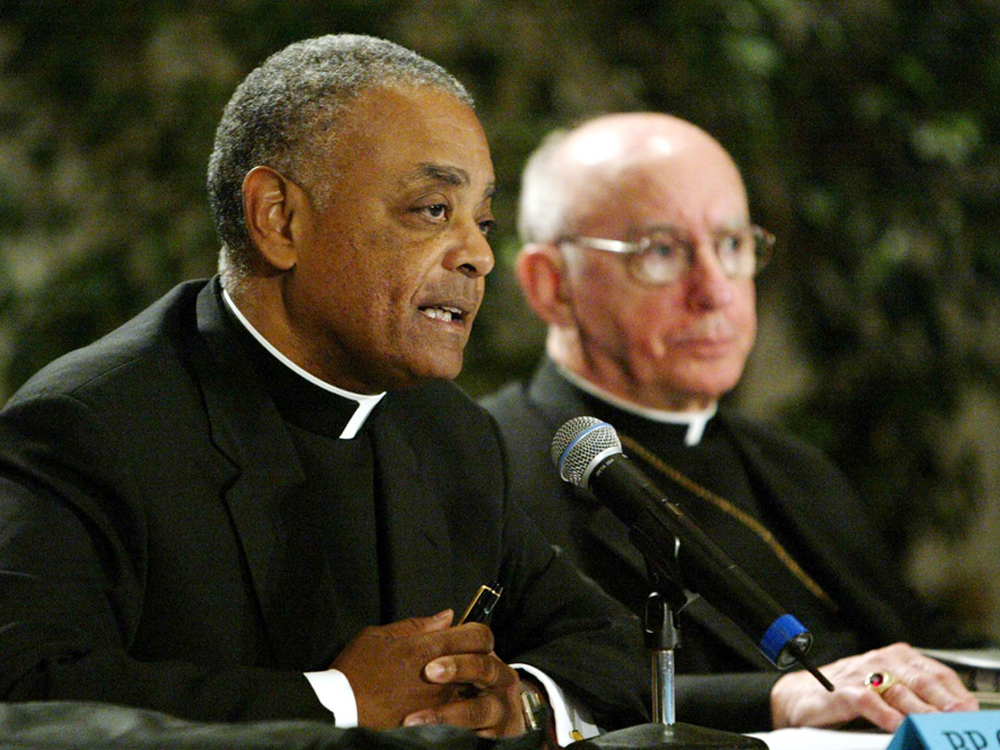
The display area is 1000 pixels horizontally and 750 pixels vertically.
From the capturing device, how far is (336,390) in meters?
1.93

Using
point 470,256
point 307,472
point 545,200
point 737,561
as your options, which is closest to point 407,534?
point 307,472

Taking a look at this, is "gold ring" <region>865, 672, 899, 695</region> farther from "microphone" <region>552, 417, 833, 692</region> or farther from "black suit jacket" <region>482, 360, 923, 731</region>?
"microphone" <region>552, 417, 833, 692</region>

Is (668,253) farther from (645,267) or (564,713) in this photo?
(564,713)

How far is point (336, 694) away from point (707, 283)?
1588 millimetres

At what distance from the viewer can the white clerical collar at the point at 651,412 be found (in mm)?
3021

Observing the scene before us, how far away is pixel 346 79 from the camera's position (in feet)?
6.08

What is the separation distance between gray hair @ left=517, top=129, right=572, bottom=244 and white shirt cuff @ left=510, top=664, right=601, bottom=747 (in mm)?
1424

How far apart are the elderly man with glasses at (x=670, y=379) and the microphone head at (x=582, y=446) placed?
98cm

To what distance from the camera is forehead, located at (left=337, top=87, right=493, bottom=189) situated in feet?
5.97

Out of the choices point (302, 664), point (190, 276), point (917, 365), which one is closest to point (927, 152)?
point (917, 365)

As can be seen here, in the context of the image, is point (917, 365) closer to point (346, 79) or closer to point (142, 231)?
point (142, 231)

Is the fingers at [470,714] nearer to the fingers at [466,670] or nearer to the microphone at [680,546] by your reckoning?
the fingers at [466,670]

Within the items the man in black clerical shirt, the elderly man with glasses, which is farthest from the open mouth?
the elderly man with glasses

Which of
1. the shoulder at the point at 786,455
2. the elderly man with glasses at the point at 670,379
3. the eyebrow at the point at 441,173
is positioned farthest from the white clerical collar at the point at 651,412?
the eyebrow at the point at 441,173
